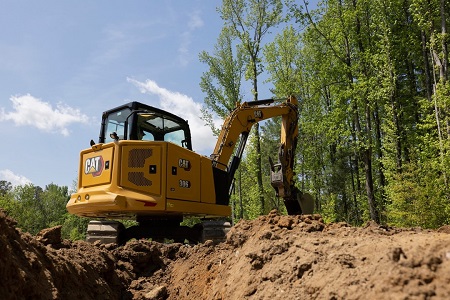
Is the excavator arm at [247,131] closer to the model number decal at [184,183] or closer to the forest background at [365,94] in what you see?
the model number decal at [184,183]

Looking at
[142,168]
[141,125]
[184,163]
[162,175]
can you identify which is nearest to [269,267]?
[162,175]

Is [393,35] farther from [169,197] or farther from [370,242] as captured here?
[370,242]

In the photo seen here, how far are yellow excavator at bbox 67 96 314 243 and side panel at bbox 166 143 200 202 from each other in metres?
0.02

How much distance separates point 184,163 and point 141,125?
1.44m

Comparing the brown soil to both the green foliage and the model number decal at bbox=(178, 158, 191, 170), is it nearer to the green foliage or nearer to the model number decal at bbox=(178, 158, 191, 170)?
the model number decal at bbox=(178, 158, 191, 170)

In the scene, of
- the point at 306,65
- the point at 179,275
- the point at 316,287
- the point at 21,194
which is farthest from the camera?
the point at 21,194

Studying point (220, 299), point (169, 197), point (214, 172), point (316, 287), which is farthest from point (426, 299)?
point (214, 172)

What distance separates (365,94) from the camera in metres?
19.9

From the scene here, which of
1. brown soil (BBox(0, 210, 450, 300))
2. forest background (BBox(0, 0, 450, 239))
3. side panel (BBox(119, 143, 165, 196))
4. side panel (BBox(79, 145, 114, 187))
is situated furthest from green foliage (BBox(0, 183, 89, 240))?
brown soil (BBox(0, 210, 450, 300))

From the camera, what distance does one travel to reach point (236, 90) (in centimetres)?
2733

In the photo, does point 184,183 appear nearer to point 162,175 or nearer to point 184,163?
point 184,163

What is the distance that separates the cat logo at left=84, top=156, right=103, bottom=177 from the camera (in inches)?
356

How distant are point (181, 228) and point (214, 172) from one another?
5.46ft

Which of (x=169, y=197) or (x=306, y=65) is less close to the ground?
(x=306, y=65)
